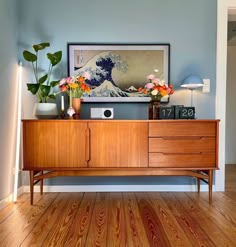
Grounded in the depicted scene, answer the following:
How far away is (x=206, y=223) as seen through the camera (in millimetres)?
2205

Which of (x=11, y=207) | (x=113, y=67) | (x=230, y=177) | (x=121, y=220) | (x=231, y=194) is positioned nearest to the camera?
(x=121, y=220)

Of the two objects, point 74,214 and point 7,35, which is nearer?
point 74,214

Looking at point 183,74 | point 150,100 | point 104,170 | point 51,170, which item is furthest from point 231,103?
point 51,170

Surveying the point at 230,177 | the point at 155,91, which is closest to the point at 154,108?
the point at 155,91

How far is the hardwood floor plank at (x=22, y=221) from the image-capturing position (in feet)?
6.22

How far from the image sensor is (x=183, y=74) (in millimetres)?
3219

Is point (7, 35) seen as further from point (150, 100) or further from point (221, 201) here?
point (221, 201)

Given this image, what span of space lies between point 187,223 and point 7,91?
84.0 inches

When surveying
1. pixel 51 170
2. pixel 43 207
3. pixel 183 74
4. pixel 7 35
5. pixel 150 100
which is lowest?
pixel 43 207

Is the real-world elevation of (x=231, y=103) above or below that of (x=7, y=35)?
below

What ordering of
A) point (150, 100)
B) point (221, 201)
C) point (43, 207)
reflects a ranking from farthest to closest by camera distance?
1. point (150, 100)
2. point (221, 201)
3. point (43, 207)

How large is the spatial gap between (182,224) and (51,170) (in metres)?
1.33

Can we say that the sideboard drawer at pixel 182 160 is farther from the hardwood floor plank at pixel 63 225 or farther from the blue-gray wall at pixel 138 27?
the hardwood floor plank at pixel 63 225

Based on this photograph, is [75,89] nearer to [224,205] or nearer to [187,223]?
[187,223]
